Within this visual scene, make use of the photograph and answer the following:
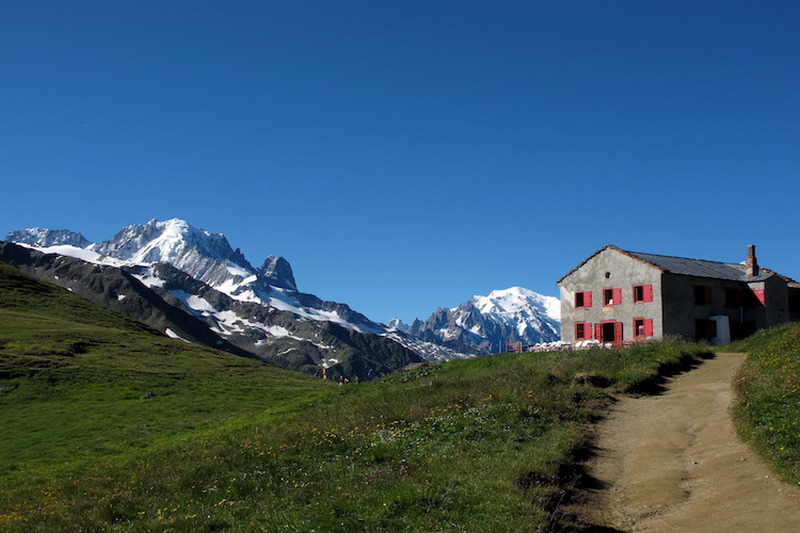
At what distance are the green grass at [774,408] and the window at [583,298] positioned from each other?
31.0 metres

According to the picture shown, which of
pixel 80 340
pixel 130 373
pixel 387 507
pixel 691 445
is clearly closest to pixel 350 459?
pixel 387 507

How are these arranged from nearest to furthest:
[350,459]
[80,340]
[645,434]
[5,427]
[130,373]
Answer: [350,459] → [645,434] → [5,427] → [130,373] → [80,340]

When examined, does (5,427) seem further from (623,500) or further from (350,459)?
(623,500)

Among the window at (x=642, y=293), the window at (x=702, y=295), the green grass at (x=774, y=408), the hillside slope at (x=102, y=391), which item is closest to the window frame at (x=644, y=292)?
the window at (x=642, y=293)

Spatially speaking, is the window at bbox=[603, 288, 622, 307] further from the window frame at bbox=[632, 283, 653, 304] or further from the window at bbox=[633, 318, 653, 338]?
the window at bbox=[633, 318, 653, 338]

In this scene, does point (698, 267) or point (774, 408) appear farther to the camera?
point (698, 267)

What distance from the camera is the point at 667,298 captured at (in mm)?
54125

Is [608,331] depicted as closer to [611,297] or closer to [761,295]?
[611,297]

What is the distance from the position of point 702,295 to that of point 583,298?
10146 mm

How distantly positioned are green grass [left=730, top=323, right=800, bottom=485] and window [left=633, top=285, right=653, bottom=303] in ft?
82.7

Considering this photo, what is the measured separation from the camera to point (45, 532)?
48.9ft

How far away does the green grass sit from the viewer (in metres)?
15.1

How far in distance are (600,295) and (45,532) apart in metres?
52.0

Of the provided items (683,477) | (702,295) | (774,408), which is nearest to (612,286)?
(702,295)
